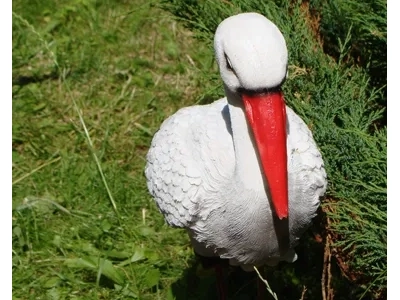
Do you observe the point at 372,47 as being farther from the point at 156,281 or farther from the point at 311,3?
the point at 156,281

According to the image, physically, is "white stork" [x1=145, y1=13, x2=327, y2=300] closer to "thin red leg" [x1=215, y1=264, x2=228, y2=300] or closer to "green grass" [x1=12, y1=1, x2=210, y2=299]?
"thin red leg" [x1=215, y1=264, x2=228, y2=300]

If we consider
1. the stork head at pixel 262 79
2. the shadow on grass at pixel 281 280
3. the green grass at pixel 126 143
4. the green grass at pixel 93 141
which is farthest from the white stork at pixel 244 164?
the green grass at pixel 93 141

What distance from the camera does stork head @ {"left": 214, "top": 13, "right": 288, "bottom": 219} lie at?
224cm

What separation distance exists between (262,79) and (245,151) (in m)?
0.27

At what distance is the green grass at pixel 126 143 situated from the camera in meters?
2.88

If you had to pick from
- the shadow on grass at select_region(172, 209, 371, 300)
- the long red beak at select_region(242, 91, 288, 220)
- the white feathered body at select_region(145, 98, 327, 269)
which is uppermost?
the long red beak at select_region(242, 91, 288, 220)

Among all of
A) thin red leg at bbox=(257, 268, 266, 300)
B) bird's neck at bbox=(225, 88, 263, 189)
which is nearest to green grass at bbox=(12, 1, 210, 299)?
thin red leg at bbox=(257, 268, 266, 300)

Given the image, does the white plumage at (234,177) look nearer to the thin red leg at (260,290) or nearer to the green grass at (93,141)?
the thin red leg at (260,290)

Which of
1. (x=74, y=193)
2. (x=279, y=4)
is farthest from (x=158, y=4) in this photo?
(x=74, y=193)

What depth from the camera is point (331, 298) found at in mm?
2908

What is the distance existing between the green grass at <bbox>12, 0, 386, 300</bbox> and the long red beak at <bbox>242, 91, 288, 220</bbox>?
0.44 m

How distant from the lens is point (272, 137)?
232 cm

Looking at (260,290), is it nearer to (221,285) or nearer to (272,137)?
(221,285)

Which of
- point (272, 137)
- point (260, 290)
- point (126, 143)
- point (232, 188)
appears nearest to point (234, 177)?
point (232, 188)
